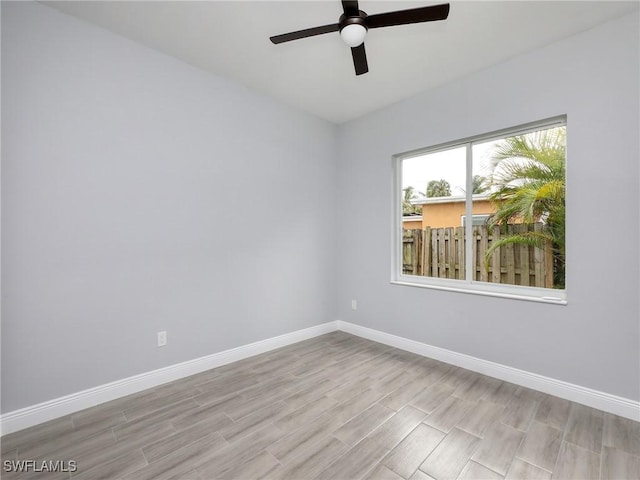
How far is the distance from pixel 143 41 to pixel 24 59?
78cm

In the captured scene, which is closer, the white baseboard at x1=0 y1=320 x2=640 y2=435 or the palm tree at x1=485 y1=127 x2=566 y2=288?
the white baseboard at x1=0 y1=320 x2=640 y2=435

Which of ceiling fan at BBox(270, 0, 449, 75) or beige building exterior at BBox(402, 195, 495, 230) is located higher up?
ceiling fan at BBox(270, 0, 449, 75)

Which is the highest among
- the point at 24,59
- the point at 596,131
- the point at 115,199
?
the point at 24,59

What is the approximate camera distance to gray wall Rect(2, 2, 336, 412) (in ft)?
6.25

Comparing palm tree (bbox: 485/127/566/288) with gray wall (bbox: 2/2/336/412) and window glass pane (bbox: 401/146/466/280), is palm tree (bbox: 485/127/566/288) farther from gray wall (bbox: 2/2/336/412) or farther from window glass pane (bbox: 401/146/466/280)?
gray wall (bbox: 2/2/336/412)

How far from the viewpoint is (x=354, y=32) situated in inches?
72.7

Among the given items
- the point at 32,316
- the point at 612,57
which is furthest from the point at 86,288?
the point at 612,57

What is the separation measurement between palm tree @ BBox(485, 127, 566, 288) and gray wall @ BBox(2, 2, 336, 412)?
216cm

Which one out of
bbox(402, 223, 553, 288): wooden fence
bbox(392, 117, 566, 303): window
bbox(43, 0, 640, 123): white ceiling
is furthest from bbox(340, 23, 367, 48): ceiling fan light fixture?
bbox(402, 223, 553, 288): wooden fence

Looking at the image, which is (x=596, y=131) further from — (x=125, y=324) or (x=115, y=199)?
(x=125, y=324)

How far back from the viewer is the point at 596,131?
214 centimetres

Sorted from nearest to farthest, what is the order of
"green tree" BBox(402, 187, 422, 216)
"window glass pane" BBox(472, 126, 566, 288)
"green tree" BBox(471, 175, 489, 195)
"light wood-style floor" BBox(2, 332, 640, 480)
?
"light wood-style floor" BBox(2, 332, 640, 480) → "window glass pane" BBox(472, 126, 566, 288) → "green tree" BBox(471, 175, 489, 195) → "green tree" BBox(402, 187, 422, 216)

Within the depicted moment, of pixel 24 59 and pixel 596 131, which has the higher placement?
pixel 24 59

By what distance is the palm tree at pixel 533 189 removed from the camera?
2.41m
